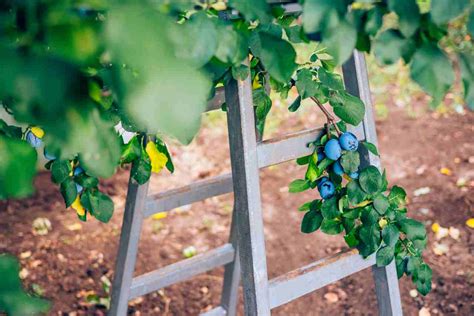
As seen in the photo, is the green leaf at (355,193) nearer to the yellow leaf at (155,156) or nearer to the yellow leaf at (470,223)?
the yellow leaf at (155,156)

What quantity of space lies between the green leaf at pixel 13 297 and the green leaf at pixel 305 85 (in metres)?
0.84

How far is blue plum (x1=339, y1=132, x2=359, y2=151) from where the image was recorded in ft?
4.72

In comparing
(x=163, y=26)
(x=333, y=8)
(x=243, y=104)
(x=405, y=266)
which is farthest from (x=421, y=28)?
(x=405, y=266)

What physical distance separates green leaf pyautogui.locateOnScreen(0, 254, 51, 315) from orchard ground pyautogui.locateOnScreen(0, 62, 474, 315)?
Answer: 218cm

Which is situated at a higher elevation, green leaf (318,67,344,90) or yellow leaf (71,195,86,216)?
green leaf (318,67,344,90)

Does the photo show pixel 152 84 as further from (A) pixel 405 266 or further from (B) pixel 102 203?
(A) pixel 405 266

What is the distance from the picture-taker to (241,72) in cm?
127

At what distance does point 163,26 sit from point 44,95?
133 millimetres

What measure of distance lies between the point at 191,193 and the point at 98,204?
60 centimetres

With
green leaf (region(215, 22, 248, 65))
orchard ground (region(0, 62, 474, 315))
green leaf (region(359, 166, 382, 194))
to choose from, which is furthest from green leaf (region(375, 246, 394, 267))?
orchard ground (region(0, 62, 474, 315))

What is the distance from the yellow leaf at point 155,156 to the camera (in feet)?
5.41

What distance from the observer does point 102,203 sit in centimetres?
157

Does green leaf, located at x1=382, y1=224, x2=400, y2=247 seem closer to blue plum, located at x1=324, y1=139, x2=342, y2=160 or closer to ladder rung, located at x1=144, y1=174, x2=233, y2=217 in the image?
blue plum, located at x1=324, y1=139, x2=342, y2=160

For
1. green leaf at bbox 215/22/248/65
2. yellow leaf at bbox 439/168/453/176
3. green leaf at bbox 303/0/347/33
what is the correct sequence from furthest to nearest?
yellow leaf at bbox 439/168/453/176 → green leaf at bbox 215/22/248/65 → green leaf at bbox 303/0/347/33
